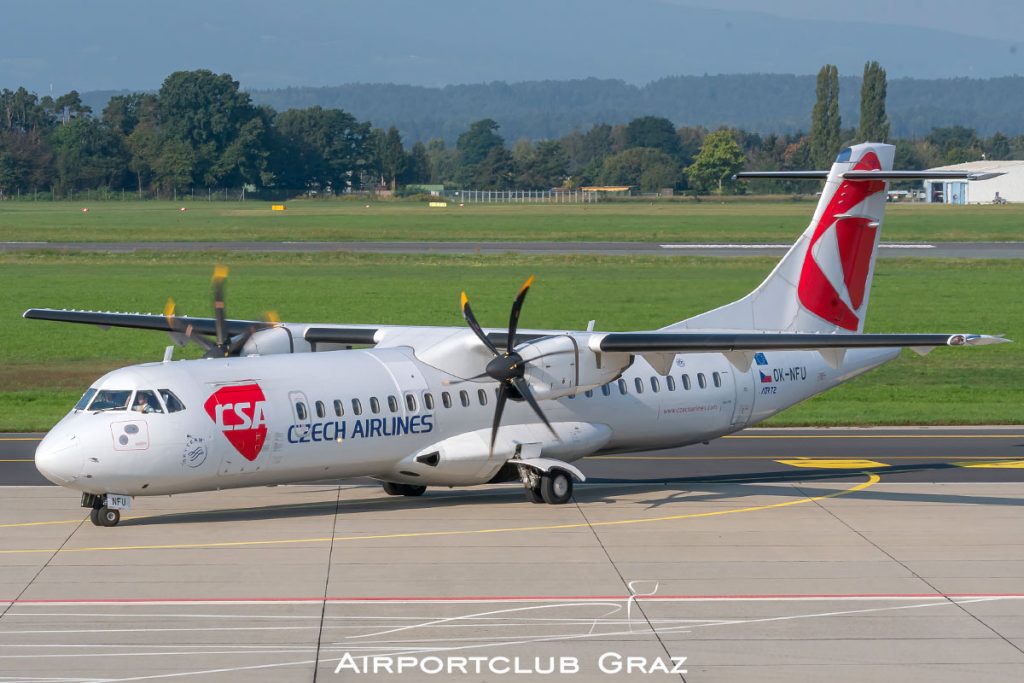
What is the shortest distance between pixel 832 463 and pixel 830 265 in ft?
13.3

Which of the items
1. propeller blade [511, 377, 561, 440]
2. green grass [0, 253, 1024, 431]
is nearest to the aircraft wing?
propeller blade [511, 377, 561, 440]

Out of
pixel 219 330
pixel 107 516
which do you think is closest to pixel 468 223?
pixel 219 330

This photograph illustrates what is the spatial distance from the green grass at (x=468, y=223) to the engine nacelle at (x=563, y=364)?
3159 inches

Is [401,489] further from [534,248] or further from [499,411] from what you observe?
[534,248]

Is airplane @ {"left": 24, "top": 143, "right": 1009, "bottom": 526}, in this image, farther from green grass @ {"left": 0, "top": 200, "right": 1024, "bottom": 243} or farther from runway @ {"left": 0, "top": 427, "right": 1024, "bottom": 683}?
green grass @ {"left": 0, "top": 200, "right": 1024, "bottom": 243}

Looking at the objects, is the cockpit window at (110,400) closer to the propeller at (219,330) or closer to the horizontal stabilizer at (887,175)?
the propeller at (219,330)

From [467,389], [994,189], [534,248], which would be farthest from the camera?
[994,189]

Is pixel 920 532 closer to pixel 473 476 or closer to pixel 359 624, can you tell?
pixel 473 476

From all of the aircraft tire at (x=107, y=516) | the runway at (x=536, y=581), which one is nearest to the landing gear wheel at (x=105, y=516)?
the aircraft tire at (x=107, y=516)

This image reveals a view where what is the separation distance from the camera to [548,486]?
2402cm

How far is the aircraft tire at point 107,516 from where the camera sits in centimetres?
2150

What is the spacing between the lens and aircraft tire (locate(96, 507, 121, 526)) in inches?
846

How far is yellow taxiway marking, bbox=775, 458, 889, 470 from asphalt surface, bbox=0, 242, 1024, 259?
5607 cm

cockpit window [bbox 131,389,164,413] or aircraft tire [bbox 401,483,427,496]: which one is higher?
cockpit window [bbox 131,389,164,413]
